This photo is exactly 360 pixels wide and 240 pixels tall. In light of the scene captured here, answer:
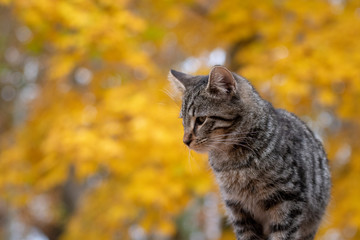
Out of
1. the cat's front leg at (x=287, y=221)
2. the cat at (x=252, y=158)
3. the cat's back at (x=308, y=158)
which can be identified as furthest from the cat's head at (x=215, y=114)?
the cat's front leg at (x=287, y=221)

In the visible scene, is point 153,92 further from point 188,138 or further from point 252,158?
point 252,158

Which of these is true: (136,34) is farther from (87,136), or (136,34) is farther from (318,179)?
(318,179)

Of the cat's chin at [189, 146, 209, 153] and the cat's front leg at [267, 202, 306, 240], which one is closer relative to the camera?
the cat's front leg at [267, 202, 306, 240]

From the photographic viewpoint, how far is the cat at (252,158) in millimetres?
2484

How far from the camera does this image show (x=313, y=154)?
2.83 meters

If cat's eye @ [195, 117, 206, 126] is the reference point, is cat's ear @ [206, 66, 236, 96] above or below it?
above

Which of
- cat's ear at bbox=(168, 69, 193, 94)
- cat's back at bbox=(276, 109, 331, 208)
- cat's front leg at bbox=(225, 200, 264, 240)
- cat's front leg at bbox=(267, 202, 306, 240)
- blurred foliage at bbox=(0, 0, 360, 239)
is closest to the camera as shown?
cat's front leg at bbox=(267, 202, 306, 240)

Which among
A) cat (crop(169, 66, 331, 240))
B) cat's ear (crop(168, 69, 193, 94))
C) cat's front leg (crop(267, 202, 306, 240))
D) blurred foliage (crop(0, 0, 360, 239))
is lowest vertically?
cat's front leg (crop(267, 202, 306, 240))

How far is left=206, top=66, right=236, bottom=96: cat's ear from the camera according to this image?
96.9 inches

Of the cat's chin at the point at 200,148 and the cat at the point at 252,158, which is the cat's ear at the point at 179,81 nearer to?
the cat at the point at 252,158

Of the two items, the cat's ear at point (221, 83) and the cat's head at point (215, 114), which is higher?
the cat's ear at point (221, 83)

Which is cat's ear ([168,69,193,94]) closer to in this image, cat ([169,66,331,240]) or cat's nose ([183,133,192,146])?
cat ([169,66,331,240])

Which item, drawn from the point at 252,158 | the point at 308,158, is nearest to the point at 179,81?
the point at 252,158

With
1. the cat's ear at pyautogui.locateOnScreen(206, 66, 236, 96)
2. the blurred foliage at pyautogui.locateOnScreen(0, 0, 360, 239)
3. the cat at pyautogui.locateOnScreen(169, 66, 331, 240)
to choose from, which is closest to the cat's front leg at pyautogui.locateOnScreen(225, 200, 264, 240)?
the cat at pyautogui.locateOnScreen(169, 66, 331, 240)
